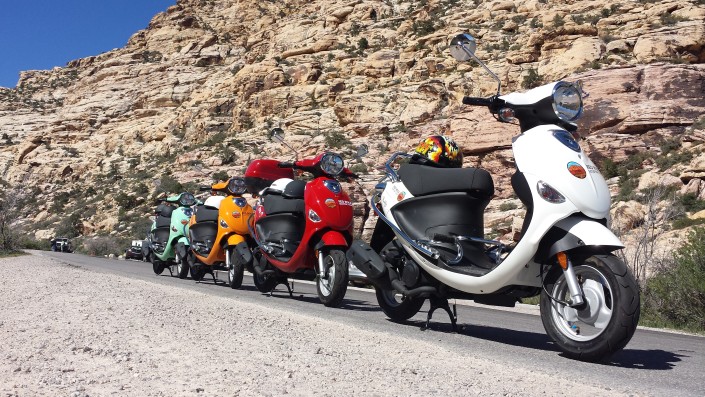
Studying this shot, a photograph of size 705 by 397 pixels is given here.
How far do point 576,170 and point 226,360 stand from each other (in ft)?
8.78

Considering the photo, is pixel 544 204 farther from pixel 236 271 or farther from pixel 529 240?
pixel 236 271

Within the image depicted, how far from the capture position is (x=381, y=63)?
45.5 metres

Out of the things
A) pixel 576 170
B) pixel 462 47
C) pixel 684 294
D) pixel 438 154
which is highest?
pixel 462 47

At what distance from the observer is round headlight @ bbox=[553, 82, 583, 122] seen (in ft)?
16.1

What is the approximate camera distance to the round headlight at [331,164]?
8.55m

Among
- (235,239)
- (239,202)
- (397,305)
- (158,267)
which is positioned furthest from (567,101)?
(158,267)

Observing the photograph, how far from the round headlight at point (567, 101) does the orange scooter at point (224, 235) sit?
6764 millimetres

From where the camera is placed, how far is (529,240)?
4.46 m

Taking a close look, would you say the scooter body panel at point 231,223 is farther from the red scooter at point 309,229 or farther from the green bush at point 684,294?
the green bush at point 684,294

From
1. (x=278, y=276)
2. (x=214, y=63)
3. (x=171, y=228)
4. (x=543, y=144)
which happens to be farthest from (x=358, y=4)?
(x=543, y=144)

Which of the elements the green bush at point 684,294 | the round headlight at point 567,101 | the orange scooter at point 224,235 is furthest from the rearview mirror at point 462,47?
the orange scooter at point 224,235

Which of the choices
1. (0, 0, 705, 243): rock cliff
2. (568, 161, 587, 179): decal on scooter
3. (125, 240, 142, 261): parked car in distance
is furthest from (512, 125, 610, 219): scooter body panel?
(125, 240, 142, 261): parked car in distance

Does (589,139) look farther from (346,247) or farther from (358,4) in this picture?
(358,4)

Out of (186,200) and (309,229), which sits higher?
(186,200)
